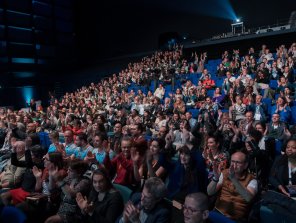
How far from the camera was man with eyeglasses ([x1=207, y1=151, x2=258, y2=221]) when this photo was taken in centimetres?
235


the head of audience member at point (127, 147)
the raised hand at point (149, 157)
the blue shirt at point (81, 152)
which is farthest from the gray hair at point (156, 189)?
the blue shirt at point (81, 152)

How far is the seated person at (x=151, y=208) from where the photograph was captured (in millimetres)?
2047

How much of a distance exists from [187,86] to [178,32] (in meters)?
6.34

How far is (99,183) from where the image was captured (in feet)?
7.91

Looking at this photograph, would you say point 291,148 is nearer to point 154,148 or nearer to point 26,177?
point 154,148

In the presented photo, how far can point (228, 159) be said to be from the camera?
319cm

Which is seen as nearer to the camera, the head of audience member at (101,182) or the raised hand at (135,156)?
the head of audience member at (101,182)

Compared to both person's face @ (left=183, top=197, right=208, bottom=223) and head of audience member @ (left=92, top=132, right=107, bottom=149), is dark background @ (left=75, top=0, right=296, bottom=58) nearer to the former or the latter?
head of audience member @ (left=92, top=132, right=107, bottom=149)

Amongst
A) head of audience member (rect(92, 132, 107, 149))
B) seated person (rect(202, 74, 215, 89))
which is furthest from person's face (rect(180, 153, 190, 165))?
seated person (rect(202, 74, 215, 89))

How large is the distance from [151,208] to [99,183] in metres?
0.51

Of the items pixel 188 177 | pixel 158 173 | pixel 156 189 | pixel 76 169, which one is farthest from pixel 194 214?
pixel 76 169

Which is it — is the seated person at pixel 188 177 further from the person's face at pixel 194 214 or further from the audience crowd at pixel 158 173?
the person's face at pixel 194 214

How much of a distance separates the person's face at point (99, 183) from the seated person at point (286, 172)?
5.20 feet

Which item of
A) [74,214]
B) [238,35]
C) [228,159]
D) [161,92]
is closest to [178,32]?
[238,35]
